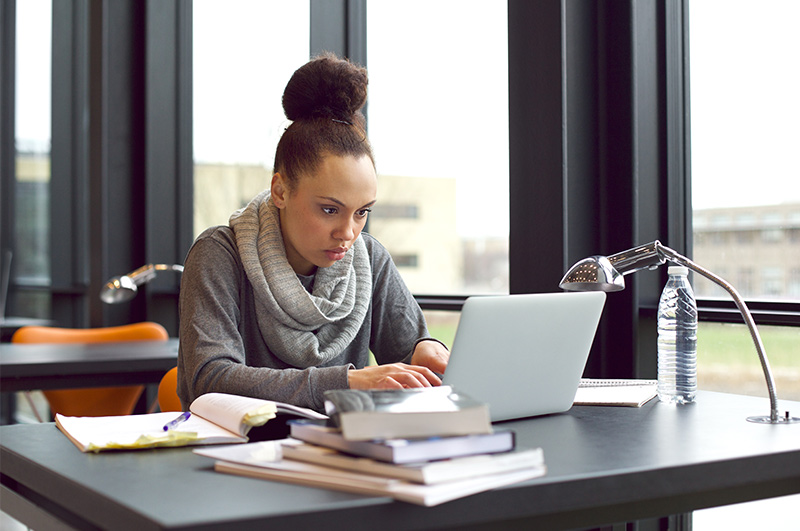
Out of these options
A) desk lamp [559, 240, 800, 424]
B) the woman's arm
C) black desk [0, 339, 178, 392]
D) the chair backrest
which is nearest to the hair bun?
the woman's arm

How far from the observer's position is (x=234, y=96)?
4277 mm

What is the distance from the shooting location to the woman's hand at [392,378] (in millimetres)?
1366

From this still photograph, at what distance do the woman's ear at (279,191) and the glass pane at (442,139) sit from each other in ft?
3.08

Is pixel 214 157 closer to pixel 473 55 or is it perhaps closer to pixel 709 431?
pixel 473 55

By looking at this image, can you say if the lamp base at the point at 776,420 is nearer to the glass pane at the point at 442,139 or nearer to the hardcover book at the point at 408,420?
the hardcover book at the point at 408,420

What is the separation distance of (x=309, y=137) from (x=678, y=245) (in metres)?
1.10

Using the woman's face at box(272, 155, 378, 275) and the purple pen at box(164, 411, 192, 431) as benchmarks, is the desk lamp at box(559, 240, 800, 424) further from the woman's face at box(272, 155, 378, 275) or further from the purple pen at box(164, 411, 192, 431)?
the purple pen at box(164, 411, 192, 431)

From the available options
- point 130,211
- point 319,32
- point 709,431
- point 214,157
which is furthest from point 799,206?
point 130,211

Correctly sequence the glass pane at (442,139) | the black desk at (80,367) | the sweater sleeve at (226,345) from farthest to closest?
1. the glass pane at (442,139)
2. the black desk at (80,367)
3. the sweater sleeve at (226,345)

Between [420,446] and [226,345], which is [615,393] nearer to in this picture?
[226,345]

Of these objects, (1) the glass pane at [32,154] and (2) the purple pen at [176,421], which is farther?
(1) the glass pane at [32,154]

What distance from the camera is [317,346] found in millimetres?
1834

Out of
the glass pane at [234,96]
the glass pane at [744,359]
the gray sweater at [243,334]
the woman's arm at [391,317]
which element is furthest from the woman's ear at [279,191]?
the glass pane at [234,96]

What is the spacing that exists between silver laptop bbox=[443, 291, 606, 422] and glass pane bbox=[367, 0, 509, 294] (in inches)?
58.2
